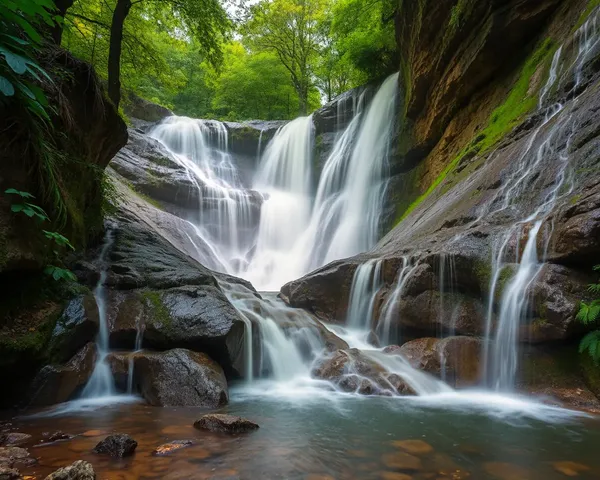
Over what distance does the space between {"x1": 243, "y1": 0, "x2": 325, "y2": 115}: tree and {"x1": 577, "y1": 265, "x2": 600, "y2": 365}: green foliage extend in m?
22.9

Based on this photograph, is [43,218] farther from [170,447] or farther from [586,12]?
[586,12]

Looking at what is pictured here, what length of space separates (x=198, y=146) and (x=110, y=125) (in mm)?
14724

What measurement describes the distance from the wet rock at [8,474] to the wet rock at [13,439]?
2.65ft

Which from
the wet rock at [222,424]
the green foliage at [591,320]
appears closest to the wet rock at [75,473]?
the wet rock at [222,424]

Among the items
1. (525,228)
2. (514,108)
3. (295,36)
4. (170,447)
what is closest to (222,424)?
(170,447)

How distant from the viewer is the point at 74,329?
191 inches

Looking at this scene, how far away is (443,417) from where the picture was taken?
4414 millimetres

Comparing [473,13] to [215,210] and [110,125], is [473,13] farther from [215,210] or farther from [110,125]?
[215,210]

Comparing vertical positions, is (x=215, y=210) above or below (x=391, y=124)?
below

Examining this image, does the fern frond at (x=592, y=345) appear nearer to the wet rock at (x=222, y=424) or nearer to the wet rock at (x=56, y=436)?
the wet rock at (x=222, y=424)

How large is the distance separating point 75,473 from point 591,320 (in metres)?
5.16

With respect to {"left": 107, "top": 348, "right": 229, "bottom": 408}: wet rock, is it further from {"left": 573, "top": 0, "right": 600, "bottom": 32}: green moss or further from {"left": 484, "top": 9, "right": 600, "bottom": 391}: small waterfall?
{"left": 573, "top": 0, "right": 600, "bottom": 32}: green moss

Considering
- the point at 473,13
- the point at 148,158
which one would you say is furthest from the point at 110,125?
the point at 148,158

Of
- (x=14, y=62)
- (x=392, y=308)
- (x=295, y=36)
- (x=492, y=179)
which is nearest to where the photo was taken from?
(x=14, y=62)
